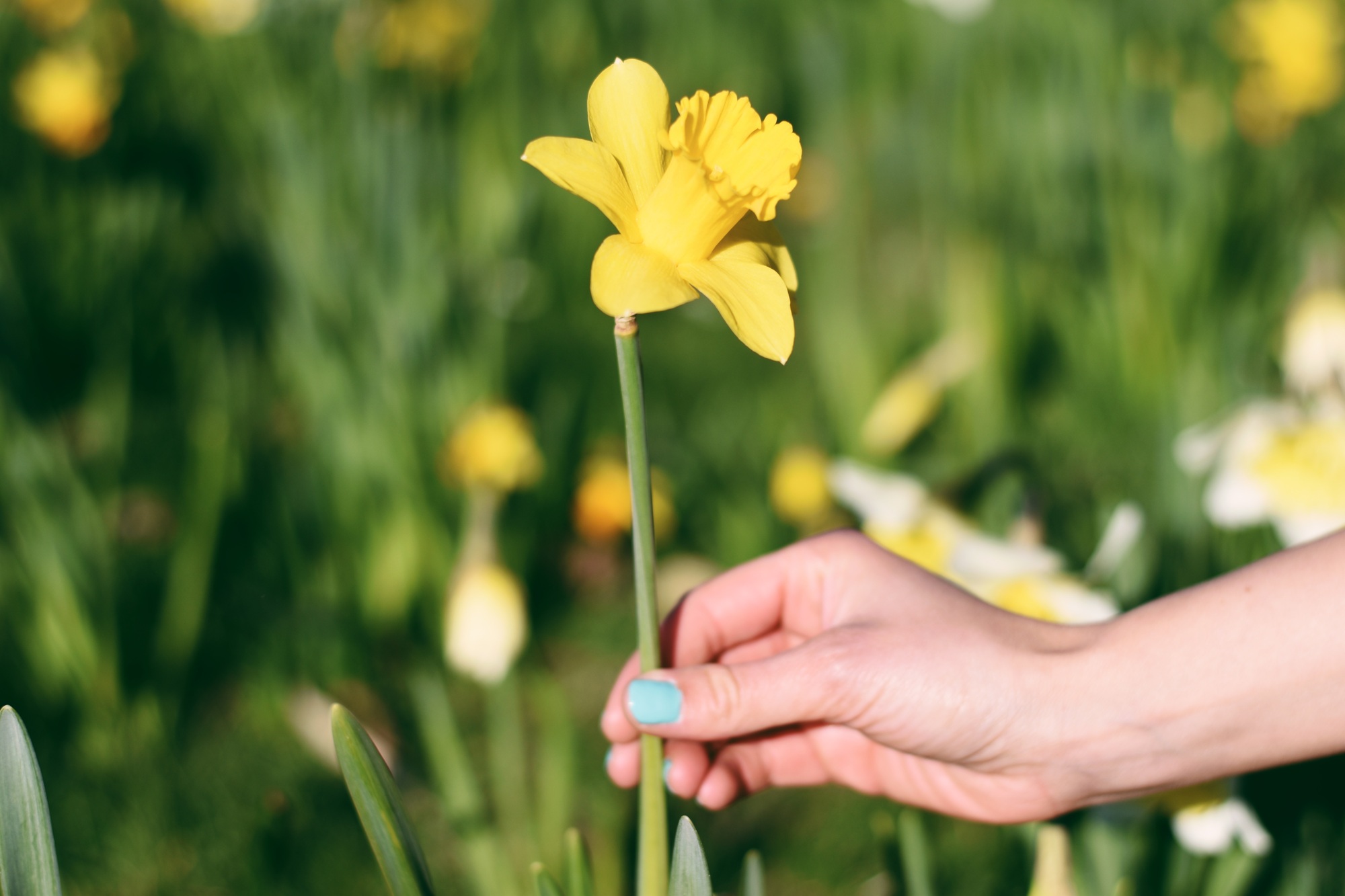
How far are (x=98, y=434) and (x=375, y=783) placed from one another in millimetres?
1620

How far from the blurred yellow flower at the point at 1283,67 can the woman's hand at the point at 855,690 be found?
7.97 ft

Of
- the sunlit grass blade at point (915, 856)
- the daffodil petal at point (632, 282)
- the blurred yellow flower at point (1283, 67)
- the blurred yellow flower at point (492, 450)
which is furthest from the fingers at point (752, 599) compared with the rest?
the blurred yellow flower at point (1283, 67)

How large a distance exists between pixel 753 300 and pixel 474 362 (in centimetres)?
134

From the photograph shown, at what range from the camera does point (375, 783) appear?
0.75 meters

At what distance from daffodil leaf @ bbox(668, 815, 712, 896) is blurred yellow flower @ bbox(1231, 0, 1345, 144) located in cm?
286

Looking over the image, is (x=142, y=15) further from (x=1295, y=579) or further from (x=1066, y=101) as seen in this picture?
(x=1295, y=579)

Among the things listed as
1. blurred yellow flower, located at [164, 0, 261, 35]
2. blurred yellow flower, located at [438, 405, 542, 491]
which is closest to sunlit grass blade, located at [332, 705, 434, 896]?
blurred yellow flower, located at [438, 405, 542, 491]

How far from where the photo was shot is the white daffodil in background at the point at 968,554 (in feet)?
4.07

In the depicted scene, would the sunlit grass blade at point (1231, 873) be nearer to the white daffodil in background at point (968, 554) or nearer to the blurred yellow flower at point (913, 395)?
the white daffodil in background at point (968, 554)

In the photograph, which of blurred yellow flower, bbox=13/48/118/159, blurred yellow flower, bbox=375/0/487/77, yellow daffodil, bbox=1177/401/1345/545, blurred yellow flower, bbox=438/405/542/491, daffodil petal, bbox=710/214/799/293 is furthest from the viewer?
blurred yellow flower, bbox=375/0/487/77

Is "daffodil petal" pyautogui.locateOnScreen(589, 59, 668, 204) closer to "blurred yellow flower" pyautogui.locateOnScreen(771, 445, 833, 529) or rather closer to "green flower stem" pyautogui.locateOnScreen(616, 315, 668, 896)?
"green flower stem" pyautogui.locateOnScreen(616, 315, 668, 896)

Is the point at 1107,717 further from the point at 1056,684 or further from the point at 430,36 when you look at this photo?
the point at 430,36

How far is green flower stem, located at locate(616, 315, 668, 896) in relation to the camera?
689mm

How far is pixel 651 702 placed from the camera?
88 cm
